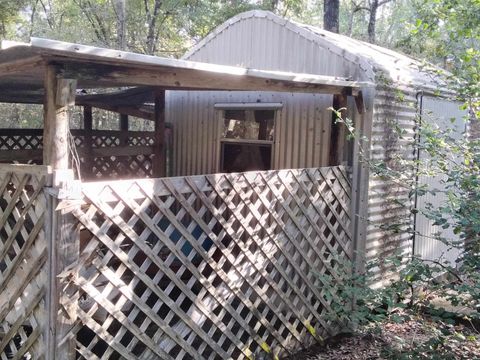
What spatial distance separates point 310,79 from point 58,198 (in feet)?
7.90

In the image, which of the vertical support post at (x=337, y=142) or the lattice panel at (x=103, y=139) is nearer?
the vertical support post at (x=337, y=142)

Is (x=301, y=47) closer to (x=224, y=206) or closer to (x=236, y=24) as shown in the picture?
(x=236, y=24)

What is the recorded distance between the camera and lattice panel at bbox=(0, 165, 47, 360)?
9.42 ft

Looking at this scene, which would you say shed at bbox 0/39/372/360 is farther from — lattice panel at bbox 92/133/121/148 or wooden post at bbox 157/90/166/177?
lattice panel at bbox 92/133/121/148

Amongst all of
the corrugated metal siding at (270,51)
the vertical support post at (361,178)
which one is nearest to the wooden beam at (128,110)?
the corrugated metal siding at (270,51)

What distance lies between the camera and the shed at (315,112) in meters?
5.14

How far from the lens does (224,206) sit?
3793 millimetres

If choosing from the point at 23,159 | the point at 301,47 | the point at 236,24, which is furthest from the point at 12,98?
the point at 301,47

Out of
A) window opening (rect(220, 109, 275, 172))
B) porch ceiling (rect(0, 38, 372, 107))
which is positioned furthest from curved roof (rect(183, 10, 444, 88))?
window opening (rect(220, 109, 275, 172))

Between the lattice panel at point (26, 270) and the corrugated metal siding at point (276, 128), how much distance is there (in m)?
3.17

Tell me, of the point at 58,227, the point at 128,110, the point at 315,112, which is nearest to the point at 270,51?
the point at 315,112

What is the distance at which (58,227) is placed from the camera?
281 centimetres

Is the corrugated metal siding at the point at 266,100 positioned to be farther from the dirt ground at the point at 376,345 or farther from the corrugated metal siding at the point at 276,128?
the dirt ground at the point at 376,345

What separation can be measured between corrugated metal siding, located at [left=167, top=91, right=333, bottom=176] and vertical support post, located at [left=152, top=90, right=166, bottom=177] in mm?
274
